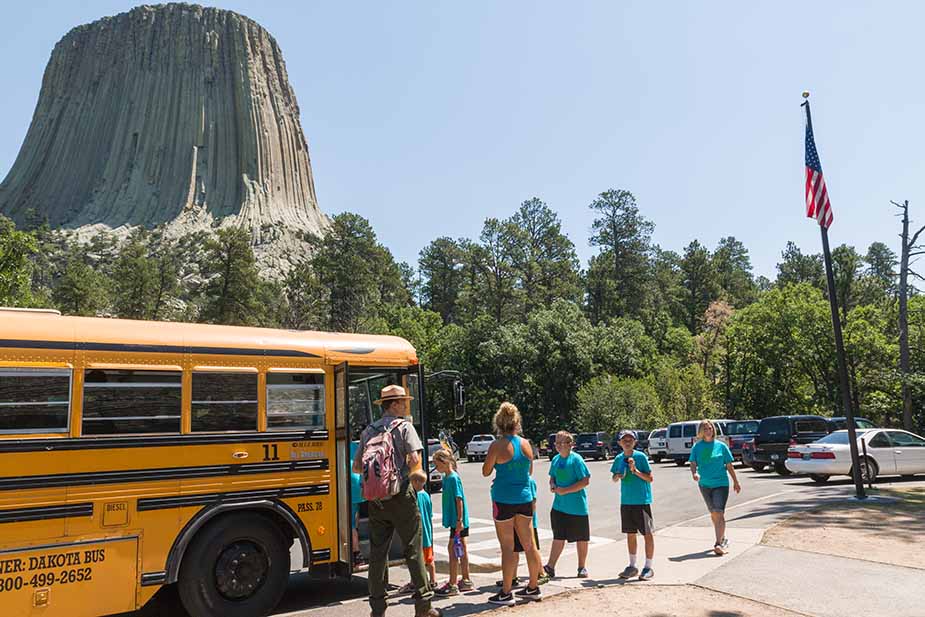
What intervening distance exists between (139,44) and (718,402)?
108102mm

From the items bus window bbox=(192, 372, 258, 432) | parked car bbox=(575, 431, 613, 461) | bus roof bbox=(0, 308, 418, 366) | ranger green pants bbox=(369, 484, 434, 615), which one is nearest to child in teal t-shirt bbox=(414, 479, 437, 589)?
ranger green pants bbox=(369, 484, 434, 615)

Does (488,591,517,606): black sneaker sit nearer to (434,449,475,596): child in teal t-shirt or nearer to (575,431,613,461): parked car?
(434,449,475,596): child in teal t-shirt

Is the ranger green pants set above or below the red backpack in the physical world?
below

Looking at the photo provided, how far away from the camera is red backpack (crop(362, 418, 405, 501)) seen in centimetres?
589

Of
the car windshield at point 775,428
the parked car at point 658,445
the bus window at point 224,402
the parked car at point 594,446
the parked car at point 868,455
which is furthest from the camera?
the parked car at point 594,446

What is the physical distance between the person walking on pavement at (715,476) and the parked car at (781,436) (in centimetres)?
1346

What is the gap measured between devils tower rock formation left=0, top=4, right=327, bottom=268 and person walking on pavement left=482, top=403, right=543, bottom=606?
300ft

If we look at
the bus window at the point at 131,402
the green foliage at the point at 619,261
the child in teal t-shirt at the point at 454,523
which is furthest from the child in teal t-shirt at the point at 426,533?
the green foliage at the point at 619,261

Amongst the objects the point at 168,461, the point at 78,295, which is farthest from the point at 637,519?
the point at 78,295

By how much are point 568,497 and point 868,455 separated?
44.6 ft

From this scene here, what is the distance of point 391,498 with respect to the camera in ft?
19.8

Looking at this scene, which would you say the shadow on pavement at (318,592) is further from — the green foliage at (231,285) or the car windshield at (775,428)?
the green foliage at (231,285)

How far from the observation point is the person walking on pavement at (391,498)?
5.93 m

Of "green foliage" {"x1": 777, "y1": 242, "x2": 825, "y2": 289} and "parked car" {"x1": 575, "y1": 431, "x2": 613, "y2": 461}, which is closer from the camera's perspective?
"parked car" {"x1": 575, "y1": 431, "x2": 613, "y2": 461}
